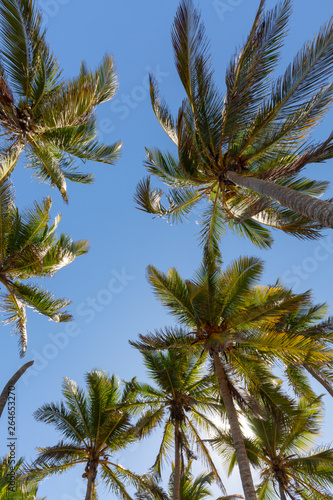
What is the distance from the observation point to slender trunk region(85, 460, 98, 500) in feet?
43.1

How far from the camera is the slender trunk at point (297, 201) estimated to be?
552 centimetres

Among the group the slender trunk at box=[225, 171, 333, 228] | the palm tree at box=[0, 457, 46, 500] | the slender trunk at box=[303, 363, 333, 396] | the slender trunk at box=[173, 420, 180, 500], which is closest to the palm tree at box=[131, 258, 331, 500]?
the slender trunk at box=[303, 363, 333, 396]

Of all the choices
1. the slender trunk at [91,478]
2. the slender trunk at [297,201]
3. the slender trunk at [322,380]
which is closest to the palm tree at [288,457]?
the slender trunk at [322,380]

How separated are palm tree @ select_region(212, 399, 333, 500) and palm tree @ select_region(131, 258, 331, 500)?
1.36 m

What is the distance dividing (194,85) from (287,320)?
326 inches

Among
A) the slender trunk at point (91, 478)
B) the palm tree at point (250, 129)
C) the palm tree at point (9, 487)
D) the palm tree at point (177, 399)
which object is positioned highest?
the palm tree at point (250, 129)

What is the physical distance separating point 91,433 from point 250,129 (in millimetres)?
12136

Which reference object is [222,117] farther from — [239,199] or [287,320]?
[287,320]

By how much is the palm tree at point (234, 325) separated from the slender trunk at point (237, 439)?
0.08ft

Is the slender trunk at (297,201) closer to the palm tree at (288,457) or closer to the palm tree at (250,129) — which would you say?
the palm tree at (250,129)

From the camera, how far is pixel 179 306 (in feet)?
40.9

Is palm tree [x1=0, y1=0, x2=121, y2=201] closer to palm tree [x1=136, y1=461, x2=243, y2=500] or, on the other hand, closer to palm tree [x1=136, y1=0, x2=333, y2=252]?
palm tree [x1=136, y1=0, x2=333, y2=252]

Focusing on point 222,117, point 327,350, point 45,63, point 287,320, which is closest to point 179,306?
point 287,320

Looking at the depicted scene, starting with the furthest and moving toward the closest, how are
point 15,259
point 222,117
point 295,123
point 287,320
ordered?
point 287,320 → point 15,259 → point 222,117 → point 295,123
